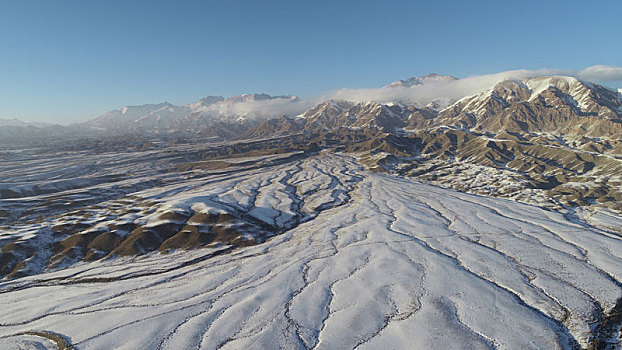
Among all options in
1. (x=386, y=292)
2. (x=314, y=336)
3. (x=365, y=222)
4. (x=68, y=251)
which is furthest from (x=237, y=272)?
(x=68, y=251)

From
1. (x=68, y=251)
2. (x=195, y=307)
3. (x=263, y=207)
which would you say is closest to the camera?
(x=195, y=307)

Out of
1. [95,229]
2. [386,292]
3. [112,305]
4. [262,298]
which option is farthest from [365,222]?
[95,229]

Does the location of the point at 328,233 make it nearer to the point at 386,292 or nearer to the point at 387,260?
the point at 387,260

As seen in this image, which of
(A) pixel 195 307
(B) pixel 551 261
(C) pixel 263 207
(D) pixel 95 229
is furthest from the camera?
(C) pixel 263 207

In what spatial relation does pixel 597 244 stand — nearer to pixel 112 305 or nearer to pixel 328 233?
pixel 328 233

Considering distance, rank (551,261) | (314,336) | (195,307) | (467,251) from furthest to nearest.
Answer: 1. (467,251)
2. (551,261)
3. (195,307)
4. (314,336)

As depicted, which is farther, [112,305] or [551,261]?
[551,261]
